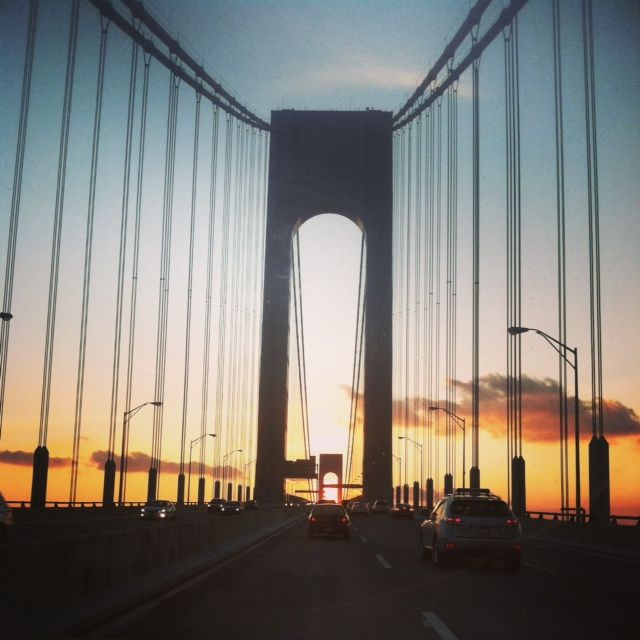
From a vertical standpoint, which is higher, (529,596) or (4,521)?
(4,521)

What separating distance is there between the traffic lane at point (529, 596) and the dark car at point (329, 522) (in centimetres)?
1067

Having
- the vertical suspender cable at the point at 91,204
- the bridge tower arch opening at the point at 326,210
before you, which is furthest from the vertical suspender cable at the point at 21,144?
the bridge tower arch opening at the point at 326,210

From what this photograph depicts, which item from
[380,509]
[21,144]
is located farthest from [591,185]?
[380,509]

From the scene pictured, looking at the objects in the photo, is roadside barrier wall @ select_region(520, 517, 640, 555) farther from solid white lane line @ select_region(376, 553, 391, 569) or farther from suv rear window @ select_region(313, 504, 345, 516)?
suv rear window @ select_region(313, 504, 345, 516)

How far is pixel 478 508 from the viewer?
711 inches

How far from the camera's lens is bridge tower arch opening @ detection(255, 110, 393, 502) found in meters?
88.1

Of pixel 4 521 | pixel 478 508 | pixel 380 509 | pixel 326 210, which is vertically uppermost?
pixel 326 210

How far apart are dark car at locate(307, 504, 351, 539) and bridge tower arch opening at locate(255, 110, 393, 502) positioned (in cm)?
5494

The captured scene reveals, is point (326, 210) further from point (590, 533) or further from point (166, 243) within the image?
point (590, 533)

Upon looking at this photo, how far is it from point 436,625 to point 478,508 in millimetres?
8696

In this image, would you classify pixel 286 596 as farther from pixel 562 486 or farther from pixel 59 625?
pixel 562 486

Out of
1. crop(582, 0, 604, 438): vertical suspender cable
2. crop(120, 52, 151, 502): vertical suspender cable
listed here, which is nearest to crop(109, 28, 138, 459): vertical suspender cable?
crop(120, 52, 151, 502): vertical suspender cable

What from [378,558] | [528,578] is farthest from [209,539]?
A: [528,578]

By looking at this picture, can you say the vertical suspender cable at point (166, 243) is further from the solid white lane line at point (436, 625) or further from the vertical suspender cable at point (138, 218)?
the solid white lane line at point (436, 625)
